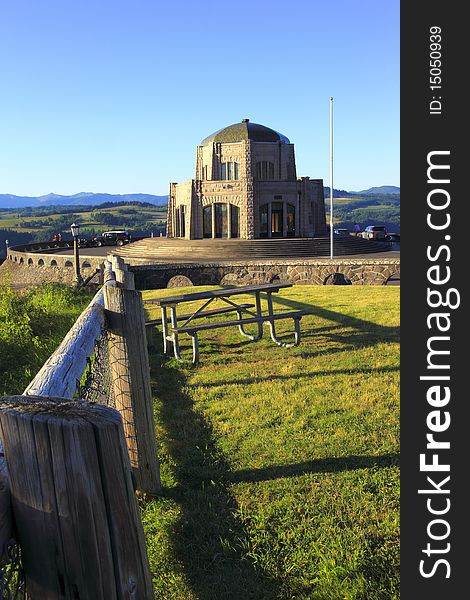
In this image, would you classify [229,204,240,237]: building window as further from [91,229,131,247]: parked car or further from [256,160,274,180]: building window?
[91,229,131,247]: parked car

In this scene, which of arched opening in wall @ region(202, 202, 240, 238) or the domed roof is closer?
arched opening in wall @ region(202, 202, 240, 238)

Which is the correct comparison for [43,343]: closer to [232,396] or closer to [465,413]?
[232,396]

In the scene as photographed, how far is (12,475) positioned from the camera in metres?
1.35

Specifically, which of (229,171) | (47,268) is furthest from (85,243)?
(229,171)

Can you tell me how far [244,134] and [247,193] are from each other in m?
6.85

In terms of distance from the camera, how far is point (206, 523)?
451 centimetres

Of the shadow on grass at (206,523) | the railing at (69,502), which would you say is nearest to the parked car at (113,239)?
the shadow on grass at (206,523)

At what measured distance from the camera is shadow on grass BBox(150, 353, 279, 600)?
3779 mm

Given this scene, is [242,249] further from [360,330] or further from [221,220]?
[360,330]

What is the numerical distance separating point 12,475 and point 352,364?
7928 millimetres

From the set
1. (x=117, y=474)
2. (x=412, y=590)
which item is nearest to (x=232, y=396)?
(x=412, y=590)

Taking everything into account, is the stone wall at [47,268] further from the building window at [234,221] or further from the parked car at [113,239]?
the building window at [234,221]

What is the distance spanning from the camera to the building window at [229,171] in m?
43.5

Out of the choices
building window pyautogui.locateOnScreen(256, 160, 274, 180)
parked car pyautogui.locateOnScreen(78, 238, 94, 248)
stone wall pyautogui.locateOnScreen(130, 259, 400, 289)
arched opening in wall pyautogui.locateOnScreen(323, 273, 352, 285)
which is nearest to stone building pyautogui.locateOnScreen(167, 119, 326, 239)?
building window pyautogui.locateOnScreen(256, 160, 274, 180)
